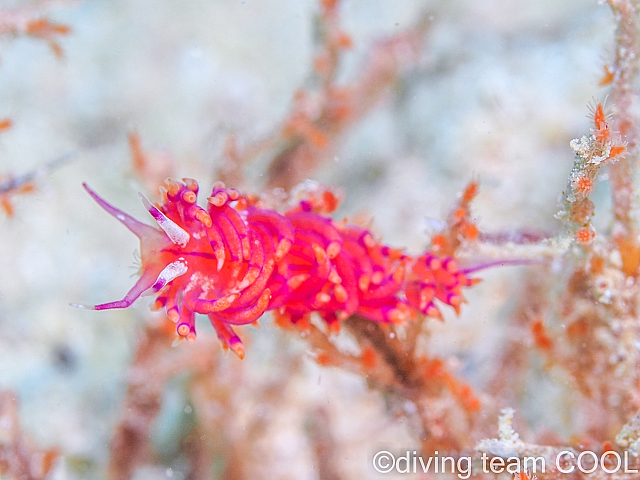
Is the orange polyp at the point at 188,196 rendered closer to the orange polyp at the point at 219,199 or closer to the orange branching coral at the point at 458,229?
the orange polyp at the point at 219,199

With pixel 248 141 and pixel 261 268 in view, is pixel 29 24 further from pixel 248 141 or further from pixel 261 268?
pixel 261 268

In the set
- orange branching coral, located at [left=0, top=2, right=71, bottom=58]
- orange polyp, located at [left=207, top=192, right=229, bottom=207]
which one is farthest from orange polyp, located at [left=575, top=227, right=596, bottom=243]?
orange branching coral, located at [left=0, top=2, right=71, bottom=58]

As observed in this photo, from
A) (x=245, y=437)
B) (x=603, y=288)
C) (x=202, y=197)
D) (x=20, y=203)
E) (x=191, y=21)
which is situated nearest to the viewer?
(x=603, y=288)

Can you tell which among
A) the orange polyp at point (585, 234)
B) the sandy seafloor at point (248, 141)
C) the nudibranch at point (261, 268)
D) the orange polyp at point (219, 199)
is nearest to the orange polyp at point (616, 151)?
the orange polyp at point (585, 234)

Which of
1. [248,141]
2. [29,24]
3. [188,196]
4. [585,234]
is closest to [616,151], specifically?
[585,234]

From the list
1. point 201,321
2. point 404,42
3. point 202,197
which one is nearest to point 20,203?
point 202,197

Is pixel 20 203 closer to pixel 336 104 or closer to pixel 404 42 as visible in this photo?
pixel 336 104
